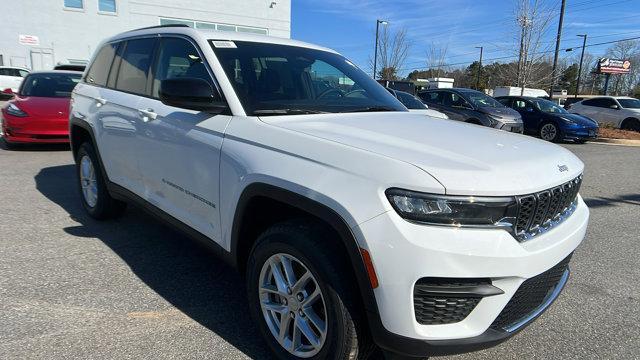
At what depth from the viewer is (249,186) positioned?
2553 mm

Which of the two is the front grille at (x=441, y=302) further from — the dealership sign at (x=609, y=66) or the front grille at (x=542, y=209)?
the dealership sign at (x=609, y=66)

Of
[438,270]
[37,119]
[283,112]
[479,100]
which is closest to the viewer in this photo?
[438,270]

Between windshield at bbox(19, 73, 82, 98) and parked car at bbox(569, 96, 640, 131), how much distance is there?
18670 millimetres

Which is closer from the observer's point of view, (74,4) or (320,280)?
(320,280)

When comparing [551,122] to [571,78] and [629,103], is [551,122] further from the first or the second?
[571,78]

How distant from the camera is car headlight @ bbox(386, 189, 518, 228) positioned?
1971mm

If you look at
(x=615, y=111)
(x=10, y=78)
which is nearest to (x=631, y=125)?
(x=615, y=111)

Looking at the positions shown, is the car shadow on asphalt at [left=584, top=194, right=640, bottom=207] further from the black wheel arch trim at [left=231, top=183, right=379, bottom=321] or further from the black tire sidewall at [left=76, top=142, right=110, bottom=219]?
the black tire sidewall at [left=76, top=142, right=110, bottom=219]

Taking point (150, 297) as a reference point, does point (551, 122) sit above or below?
above

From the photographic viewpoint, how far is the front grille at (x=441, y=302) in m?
1.99

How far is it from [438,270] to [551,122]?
14775mm

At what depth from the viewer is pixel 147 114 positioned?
353 cm

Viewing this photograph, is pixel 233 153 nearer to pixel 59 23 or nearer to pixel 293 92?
pixel 293 92

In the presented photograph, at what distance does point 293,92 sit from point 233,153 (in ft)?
2.53
